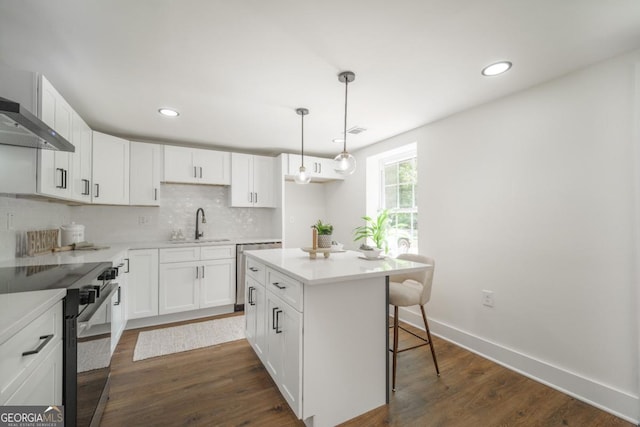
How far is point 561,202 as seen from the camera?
2033mm

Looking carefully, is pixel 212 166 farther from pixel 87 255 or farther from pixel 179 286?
pixel 87 255

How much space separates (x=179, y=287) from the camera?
3.32 metres

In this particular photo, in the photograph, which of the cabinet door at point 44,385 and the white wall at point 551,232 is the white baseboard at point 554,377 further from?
the cabinet door at point 44,385

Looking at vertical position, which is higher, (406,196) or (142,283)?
(406,196)

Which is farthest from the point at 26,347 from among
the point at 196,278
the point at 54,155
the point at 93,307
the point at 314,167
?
the point at 314,167

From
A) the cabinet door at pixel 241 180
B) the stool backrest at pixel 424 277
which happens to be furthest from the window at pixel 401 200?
the cabinet door at pixel 241 180

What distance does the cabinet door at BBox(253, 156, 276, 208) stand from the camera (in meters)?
4.11

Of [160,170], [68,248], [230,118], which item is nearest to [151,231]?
[160,170]

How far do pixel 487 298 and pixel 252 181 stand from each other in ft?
10.7

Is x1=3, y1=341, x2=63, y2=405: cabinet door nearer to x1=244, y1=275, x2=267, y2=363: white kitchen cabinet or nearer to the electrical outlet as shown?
x1=244, y1=275, x2=267, y2=363: white kitchen cabinet

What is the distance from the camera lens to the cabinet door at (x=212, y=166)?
146 inches

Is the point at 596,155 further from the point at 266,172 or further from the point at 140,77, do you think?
the point at 266,172

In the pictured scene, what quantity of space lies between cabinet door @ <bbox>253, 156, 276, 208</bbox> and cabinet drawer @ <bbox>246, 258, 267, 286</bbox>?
1662mm

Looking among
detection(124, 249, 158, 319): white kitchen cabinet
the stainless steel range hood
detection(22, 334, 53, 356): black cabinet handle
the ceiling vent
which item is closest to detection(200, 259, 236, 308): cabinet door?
detection(124, 249, 158, 319): white kitchen cabinet
